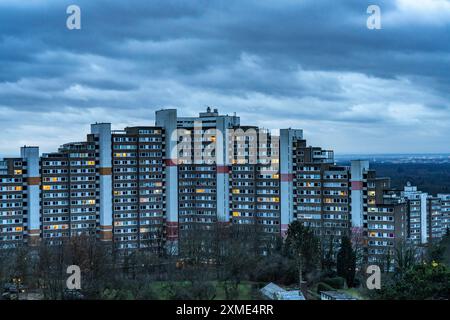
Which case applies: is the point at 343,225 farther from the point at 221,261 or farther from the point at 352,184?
the point at 221,261

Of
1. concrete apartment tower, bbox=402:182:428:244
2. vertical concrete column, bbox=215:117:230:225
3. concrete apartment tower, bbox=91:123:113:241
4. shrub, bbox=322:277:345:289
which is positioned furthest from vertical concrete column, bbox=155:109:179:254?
concrete apartment tower, bbox=402:182:428:244

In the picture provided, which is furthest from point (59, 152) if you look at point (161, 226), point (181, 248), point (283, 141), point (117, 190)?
point (283, 141)

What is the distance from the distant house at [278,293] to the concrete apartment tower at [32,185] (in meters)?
15.0

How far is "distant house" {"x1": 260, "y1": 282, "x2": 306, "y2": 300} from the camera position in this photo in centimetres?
1571

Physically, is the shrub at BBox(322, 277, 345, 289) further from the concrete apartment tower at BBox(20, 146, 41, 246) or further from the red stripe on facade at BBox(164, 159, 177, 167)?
the concrete apartment tower at BBox(20, 146, 41, 246)

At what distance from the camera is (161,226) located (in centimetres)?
3106

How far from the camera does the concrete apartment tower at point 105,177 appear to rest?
3002 centimetres

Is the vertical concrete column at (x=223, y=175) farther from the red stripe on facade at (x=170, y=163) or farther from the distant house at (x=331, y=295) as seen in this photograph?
the distant house at (x=331, y=295)

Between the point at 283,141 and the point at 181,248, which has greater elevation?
the point at 283,141

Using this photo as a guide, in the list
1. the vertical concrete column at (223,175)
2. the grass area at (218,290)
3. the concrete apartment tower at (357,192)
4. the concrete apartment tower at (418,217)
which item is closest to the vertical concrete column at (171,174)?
the vertical concrete column at (223,175)

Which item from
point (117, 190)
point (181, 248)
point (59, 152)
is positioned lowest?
point (181, 248)

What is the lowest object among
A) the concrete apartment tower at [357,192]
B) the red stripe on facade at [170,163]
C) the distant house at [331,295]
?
the distant house at [331,295]
